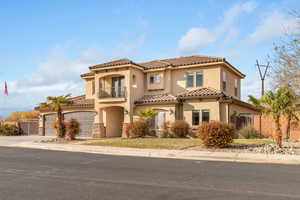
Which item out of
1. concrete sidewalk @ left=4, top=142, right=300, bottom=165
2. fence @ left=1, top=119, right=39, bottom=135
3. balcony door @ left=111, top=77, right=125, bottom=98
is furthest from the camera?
fence @ left=1, top=119, right=39, bottom=135

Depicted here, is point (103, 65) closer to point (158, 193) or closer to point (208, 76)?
point (208, 76)

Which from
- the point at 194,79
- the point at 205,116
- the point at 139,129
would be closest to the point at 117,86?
the point at 139,129

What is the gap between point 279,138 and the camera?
1512 centimetres

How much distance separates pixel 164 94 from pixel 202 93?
13.6ft

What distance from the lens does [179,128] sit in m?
23.5

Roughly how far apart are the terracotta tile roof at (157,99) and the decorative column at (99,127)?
158 inches

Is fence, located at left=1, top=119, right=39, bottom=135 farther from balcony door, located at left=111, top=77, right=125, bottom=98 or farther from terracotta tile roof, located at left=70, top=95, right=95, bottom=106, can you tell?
balcony door, located at left=111, top=77, right=125, bottom=98

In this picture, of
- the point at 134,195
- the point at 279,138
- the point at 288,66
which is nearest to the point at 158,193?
the point at 134,195

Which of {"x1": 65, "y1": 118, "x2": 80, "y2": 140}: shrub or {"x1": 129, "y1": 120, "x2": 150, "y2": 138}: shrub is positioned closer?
{"x1": 65, "y1": 118, "x2": 80, "y2": 140}: shrub

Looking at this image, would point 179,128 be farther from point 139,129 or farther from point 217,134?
point 217,134

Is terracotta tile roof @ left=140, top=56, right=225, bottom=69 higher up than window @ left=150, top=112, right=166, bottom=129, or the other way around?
terracotta tile roof @ left=140, top=56, right=225, bottom=69

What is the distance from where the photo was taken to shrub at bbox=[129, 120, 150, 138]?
936 inches

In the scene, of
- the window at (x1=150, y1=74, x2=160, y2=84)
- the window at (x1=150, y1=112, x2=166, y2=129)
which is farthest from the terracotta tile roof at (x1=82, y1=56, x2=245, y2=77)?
the window at (x1=150, y1=112, x2=166, y2=129)

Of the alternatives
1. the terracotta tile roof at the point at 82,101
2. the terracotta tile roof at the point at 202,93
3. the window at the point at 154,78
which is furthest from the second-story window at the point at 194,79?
the terracotta tile roof at the point at 82,101
